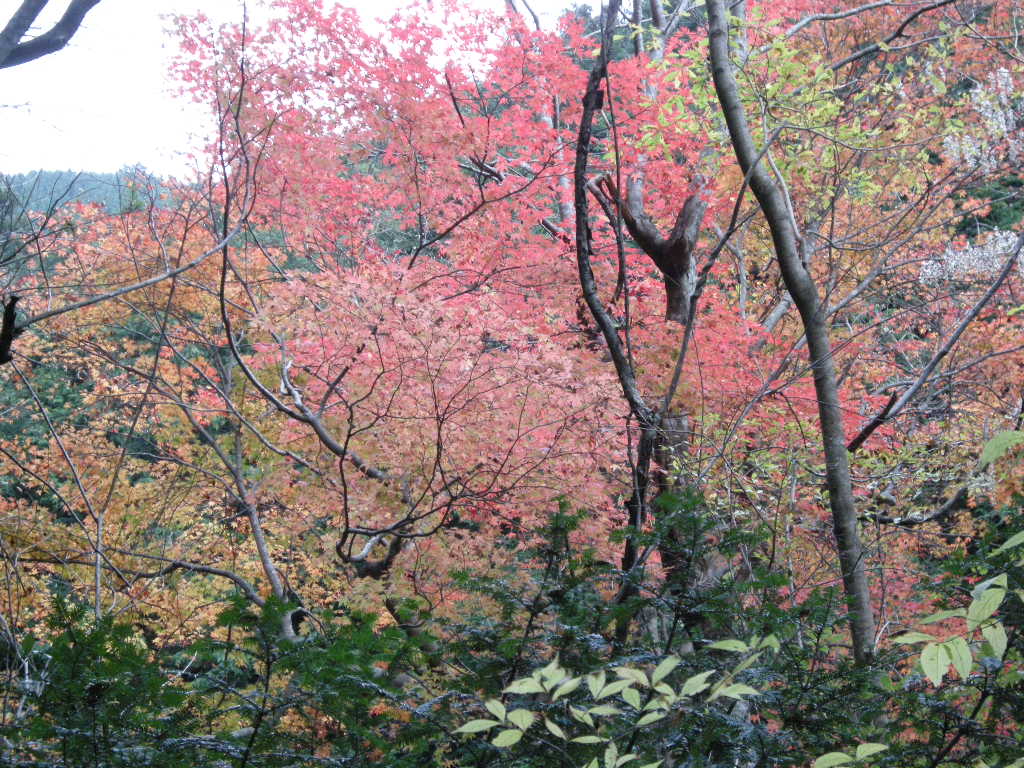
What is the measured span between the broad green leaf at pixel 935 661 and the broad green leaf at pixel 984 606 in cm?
6

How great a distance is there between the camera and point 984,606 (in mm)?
947

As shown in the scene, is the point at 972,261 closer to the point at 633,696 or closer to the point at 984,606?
the point at 984,606

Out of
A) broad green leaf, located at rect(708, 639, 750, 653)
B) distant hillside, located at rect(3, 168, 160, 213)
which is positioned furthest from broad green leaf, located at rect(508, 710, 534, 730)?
distant hillside, located at rect(3, 168, 160, 213)

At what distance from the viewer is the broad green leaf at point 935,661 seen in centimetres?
86

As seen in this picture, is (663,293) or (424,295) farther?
(663,293)

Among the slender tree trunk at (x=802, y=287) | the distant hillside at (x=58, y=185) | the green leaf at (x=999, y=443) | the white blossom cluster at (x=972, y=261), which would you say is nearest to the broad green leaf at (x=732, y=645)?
the green leaf at (x=999, y=443)

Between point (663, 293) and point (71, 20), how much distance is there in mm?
5721

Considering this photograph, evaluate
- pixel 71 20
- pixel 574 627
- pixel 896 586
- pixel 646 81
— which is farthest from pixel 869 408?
pixel 71 20

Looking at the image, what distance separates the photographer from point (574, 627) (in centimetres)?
210

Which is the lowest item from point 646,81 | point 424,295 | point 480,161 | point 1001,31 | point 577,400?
point 577,400

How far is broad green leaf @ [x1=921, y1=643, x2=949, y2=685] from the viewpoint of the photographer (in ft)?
2.81

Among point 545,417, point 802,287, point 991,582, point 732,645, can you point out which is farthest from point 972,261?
point 732,645

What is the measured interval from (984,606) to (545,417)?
456 cm

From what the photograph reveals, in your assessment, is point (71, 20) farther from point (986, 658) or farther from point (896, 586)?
point (896, 586)
